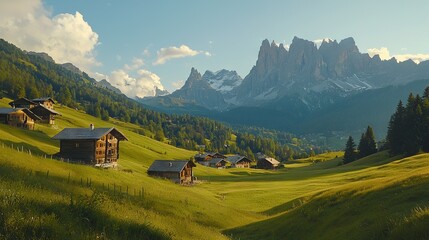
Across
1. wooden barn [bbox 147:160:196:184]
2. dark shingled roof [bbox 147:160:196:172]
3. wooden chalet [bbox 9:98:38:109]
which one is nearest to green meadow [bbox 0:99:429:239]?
wooden barn [bbox 147:160:196:184]

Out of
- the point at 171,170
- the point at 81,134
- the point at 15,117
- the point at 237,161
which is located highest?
the point at 15,117

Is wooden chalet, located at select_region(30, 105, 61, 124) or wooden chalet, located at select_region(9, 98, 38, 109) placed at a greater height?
wooden chalet, located at select_region(9, 98, 38, 109)

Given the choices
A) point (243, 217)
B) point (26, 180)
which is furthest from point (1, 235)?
point (243, 217)

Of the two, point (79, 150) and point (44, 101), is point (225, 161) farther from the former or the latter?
point (79, 150)

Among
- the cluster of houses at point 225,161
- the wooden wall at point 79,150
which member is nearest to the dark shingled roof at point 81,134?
the wooden wall at point 79,150

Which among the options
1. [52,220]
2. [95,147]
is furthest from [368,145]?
[52,220]

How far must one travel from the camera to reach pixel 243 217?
1638 inches

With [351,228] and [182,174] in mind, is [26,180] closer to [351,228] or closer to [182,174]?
[351,228]

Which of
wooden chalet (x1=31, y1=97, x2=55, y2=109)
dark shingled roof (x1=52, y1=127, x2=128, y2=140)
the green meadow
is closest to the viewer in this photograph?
the green meadow

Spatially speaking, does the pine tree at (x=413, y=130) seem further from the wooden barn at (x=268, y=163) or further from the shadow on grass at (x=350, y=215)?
the wooden barn at (x=268, y=163)

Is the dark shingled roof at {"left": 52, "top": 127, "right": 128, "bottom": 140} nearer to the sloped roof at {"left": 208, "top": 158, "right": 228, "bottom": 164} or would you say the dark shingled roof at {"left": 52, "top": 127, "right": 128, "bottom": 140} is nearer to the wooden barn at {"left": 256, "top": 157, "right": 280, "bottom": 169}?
the sloped roof at {"left": 208, "top": 158, "right": 228, "bottom": 164}

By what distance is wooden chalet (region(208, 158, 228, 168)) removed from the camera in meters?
164

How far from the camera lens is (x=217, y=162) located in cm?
16538

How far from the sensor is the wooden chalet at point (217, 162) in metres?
164
